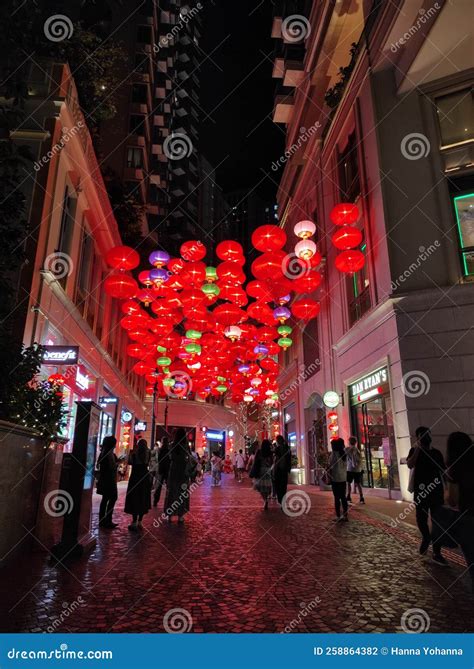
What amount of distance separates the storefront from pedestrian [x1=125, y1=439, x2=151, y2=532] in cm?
675

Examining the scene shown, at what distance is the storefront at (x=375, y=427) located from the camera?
1224 cm

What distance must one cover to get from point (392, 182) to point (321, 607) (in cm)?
1193

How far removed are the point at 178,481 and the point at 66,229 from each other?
9.05 metres

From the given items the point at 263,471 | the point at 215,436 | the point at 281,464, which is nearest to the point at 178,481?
the point at 281,464

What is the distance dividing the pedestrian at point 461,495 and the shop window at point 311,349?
15.8 m

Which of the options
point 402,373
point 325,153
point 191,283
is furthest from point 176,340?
point 325,153

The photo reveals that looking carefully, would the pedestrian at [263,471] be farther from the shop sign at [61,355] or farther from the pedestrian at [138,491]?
the shop sign at [61,355]

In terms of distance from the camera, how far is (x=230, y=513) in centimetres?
1047

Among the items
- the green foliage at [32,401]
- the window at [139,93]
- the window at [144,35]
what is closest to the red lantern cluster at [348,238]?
the green foliage at [32,401]

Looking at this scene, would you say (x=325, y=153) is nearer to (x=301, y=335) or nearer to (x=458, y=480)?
(x=301, y=335)

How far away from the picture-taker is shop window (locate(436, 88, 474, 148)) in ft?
40.7

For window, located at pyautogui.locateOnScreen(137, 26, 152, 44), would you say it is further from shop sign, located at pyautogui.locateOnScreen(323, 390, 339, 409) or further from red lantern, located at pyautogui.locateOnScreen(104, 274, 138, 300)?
shop sign, located at pyautogui.locateOnScreen(323, 390, 339, 409)

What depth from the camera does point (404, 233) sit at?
12359 mm

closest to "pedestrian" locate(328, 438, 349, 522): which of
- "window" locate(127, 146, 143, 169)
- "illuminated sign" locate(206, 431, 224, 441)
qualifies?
"window" locate(127, 146, 143, 169)
